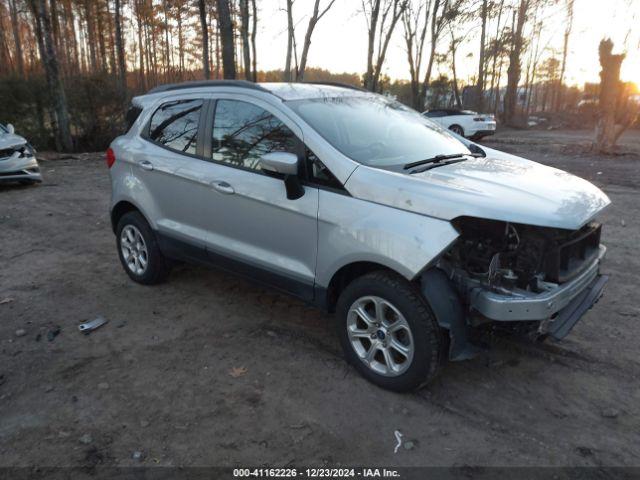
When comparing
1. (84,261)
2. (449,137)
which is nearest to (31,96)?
(84,261)

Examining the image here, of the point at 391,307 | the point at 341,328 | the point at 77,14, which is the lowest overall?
the point at 341,328

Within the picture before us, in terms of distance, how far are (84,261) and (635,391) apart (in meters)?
5.48

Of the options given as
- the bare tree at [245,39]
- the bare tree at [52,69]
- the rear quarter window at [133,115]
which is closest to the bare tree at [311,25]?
the bare tree at [245,39]

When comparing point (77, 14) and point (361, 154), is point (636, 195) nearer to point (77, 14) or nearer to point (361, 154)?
point (361, 154)

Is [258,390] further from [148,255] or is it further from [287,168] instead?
[148,255]

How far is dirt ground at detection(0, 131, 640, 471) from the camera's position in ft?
9.08

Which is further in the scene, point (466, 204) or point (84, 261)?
point (84, 261)

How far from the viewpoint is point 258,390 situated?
3.33 meters

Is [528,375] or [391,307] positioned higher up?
[391,307]

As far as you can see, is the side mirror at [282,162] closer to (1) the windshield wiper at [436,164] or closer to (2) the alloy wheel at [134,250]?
(1) the windshield wiper at [436,164]

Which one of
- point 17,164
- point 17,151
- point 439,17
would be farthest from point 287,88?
point 439,17

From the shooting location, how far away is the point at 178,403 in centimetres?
→ 319

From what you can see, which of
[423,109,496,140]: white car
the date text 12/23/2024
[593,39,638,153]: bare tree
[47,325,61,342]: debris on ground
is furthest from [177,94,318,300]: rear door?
[423,109,496,140]: white car

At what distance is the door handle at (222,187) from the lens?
152 inches
